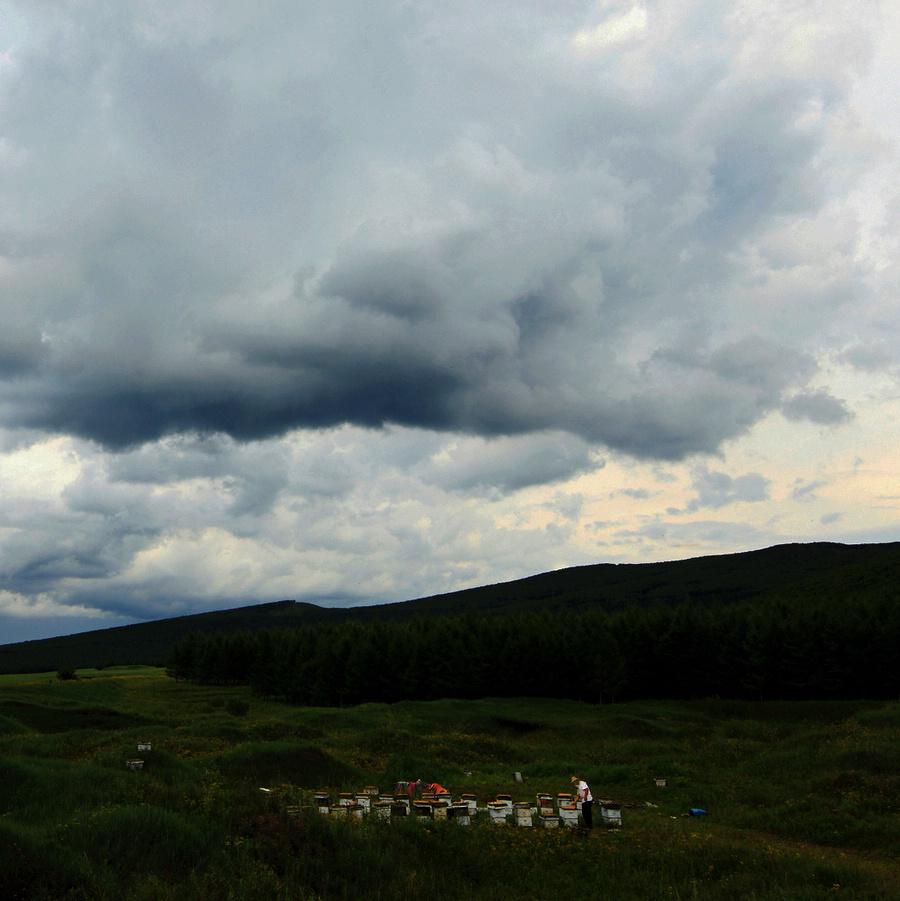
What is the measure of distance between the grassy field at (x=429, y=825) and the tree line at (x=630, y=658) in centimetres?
3659

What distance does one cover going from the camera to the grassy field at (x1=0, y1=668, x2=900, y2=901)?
12867mm

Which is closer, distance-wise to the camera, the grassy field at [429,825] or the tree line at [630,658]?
A: the grassy field at [429,825]

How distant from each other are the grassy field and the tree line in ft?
120

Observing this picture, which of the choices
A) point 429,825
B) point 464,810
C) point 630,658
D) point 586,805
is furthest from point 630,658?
point 429,825

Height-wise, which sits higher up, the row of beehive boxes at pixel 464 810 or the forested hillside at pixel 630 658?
the row of beehive boxes at pixel 464 810

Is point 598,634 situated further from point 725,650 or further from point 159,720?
point 159,720

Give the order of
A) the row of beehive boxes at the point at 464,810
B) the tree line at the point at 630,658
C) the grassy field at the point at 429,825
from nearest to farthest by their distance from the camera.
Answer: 1. the grassy field at the point at 429,825
2. the row of beehive boxes at the point at 464,810
3. the tree line at the point at 630,658

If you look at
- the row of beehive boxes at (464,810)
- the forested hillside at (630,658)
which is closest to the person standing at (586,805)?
the row of beehive boxes at (464,810)

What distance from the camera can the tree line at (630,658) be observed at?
2886 inches

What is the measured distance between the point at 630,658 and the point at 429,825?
69042mm

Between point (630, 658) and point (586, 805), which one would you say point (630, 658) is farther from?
point (586, 805)

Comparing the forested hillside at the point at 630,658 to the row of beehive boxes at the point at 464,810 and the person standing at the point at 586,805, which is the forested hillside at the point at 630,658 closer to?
the row of beehive boxes at the point at 464,810

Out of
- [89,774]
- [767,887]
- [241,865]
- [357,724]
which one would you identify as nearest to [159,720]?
[357,724]

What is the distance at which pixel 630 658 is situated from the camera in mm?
81562
